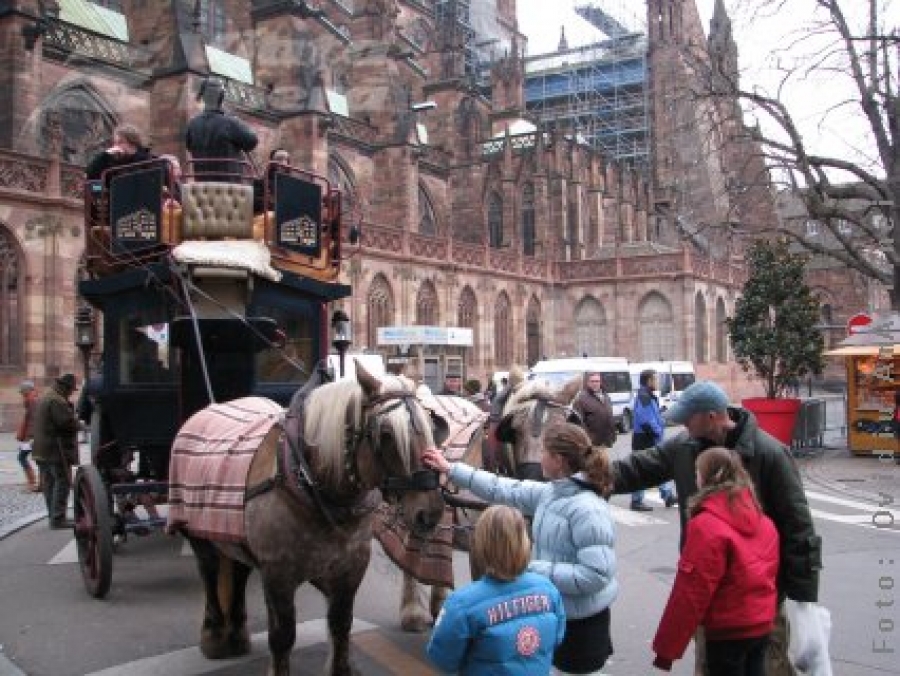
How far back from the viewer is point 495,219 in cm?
4691

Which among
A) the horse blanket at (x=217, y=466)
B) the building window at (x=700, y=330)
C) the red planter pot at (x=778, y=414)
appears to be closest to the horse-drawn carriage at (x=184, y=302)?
the horse blanket at (x=217, y=466)

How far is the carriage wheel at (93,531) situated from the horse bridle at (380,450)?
10.8 ft

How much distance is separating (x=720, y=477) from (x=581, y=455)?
0.53 metres

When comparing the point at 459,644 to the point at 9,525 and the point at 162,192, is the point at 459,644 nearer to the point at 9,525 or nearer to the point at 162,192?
the point at 162,192

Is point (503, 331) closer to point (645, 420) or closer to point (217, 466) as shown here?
point (645, 420)

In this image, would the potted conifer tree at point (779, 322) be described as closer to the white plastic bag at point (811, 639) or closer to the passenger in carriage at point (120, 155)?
the passenger in carriage at point (120, 155)

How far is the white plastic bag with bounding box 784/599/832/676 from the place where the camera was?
12.2 feet

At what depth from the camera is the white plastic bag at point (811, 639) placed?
3.73 meters

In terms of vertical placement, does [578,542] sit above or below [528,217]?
below

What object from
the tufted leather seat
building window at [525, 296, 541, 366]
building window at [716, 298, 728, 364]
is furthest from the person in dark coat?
building window at [716, 298, 728, 364]

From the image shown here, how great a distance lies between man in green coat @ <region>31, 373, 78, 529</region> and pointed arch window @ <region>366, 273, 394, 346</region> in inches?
842

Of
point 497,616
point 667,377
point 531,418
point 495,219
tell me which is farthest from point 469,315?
point 497,616

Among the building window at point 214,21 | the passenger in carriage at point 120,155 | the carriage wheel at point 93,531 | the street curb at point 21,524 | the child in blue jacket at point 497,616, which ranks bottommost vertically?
the street curb at point 21,524

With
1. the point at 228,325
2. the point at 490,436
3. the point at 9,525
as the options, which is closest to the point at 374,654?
the point at 490,436
